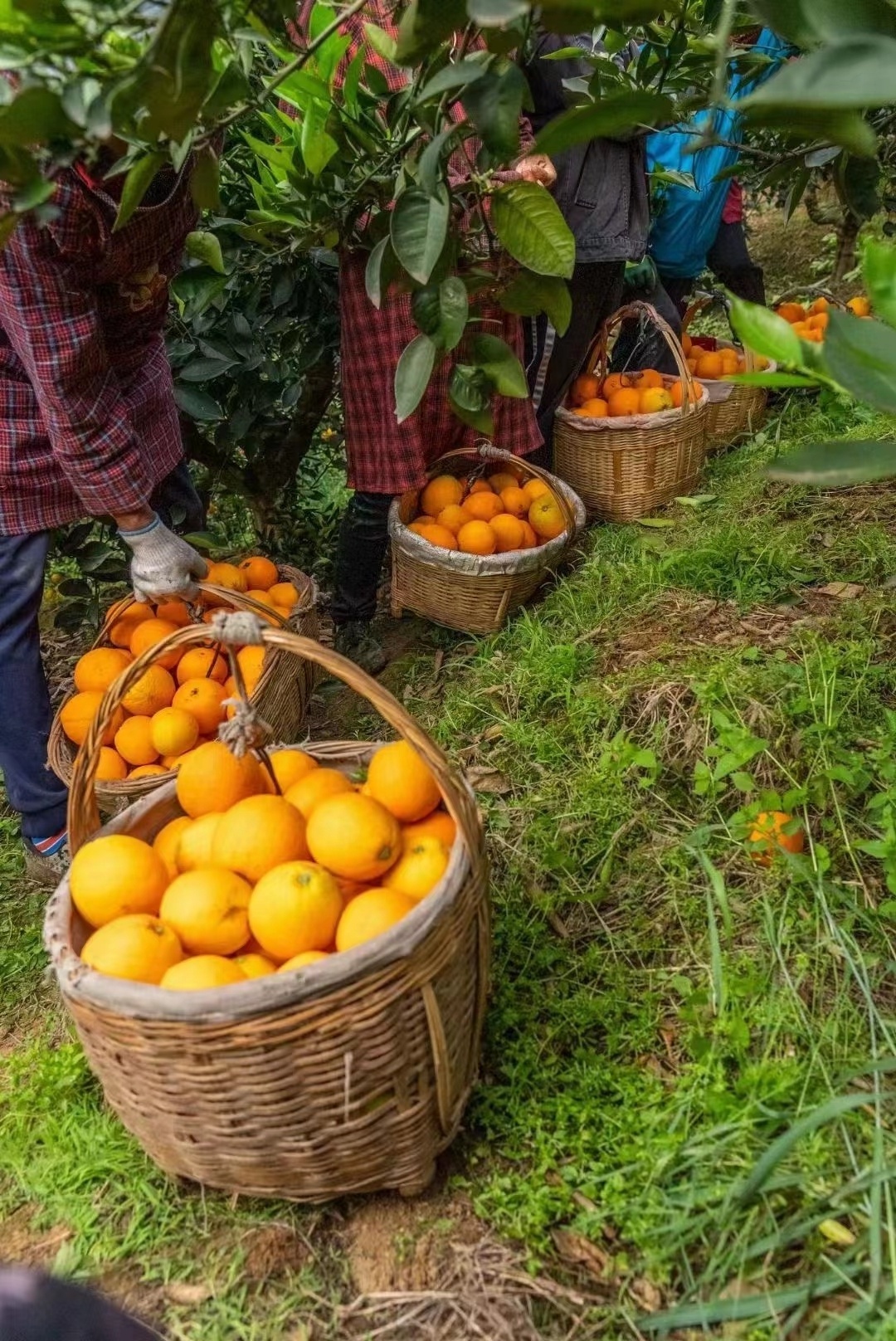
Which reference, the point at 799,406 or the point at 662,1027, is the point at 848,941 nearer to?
the point at 662,1027

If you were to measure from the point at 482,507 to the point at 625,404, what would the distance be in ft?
2.66

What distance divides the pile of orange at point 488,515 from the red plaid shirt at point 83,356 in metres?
0.82

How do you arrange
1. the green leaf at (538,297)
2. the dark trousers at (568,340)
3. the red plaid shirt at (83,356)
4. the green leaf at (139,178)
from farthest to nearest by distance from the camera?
the dark trousers at (568,340)
the red plaid shirt at (83,356)
the green leaf at (538,297)
the green leaf at (139,178)

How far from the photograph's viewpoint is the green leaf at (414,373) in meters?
1.11

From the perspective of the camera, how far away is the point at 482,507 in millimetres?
2775

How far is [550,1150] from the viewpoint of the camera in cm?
136

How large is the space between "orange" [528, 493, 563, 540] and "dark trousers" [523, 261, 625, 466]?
1.55 feet

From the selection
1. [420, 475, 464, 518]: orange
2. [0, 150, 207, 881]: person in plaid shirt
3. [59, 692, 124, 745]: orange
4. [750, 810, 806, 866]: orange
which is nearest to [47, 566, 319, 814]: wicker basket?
[59, 692, 124, 745]: orange

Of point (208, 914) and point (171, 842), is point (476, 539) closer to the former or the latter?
point (171, 842)

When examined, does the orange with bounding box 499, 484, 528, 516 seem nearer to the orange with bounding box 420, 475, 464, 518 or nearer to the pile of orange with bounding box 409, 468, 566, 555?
the pile of orange with bounding box 409, 468, 566, 555

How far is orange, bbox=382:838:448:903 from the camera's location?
130cm

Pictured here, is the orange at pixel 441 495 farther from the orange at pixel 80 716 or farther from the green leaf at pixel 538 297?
the green leaf at pixel 538 297

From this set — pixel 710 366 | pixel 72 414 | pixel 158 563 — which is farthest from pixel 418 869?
pixel 710 366

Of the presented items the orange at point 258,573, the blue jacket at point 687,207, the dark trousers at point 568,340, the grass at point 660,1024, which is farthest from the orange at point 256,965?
the blue jacket at point 687,207
